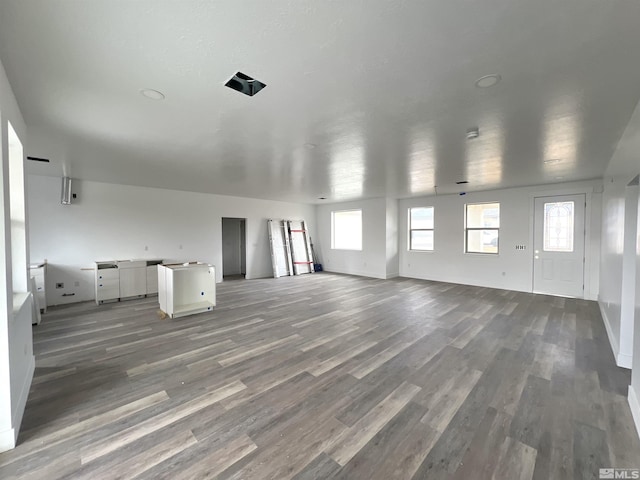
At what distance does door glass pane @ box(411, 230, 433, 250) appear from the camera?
8.16 m

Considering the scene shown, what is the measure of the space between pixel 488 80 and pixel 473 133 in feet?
3.74

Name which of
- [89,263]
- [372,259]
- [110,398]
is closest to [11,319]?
[110,398]

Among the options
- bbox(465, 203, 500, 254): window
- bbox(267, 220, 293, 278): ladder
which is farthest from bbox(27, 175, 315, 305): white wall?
bbox(465, 203, 500, 254): window

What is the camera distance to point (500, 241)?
22.2ft

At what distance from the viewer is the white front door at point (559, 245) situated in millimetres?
5727

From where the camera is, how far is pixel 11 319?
1.96 metres

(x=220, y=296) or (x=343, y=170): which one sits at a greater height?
(x=343, y=170)

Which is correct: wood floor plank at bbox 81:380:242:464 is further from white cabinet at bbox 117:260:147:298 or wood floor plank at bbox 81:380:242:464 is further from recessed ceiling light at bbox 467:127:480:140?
white cabinet at bbox 117:260:147:298

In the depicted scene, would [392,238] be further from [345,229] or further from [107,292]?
[107,292]

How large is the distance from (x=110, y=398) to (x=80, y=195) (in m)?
5.31

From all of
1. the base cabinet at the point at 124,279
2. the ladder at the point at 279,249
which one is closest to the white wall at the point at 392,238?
the ladder at the point at 279,249

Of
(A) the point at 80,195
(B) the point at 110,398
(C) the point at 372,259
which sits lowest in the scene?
(B) the point at 110,398

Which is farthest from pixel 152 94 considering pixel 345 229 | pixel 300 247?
pixel 345 229

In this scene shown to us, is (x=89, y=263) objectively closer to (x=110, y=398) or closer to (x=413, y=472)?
(x=110, y=398)
